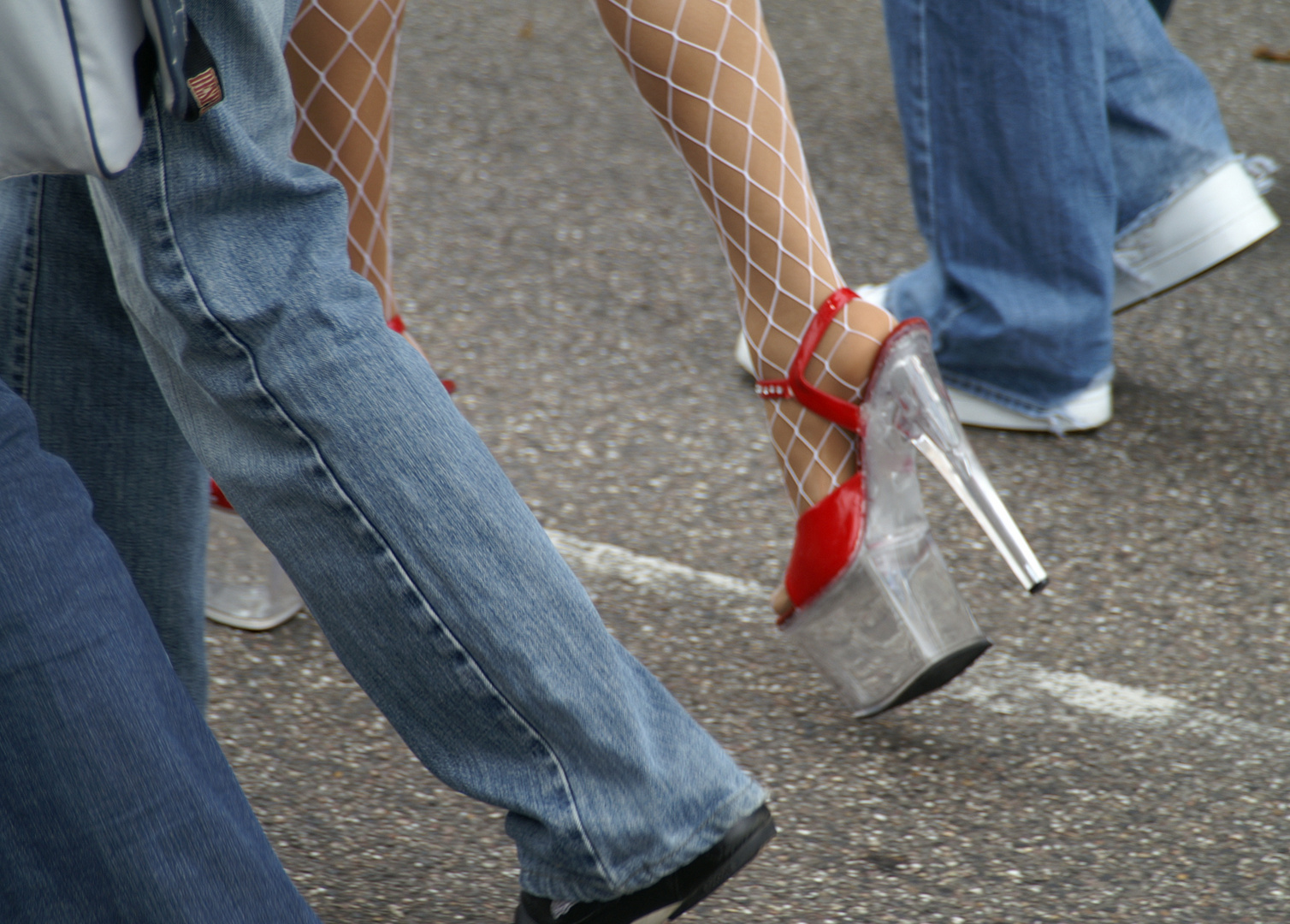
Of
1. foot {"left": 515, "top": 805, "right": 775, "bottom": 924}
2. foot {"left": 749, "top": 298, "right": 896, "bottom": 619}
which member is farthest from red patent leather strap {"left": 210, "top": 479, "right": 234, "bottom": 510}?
foot {"left": 515, "top": 805, "right": 775, "bottom": 924}

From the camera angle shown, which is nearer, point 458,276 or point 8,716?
point 8,716

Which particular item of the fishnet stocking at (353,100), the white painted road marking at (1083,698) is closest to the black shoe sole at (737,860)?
the white painted road marking at (1083,698)

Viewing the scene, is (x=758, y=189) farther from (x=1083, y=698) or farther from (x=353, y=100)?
(x=1083, y=698)

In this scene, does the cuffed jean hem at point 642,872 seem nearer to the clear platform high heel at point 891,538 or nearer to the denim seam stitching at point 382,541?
the denim seam stitching at point 382,541

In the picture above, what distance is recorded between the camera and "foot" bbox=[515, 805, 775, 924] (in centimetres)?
97

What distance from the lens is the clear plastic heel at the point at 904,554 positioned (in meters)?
1.37

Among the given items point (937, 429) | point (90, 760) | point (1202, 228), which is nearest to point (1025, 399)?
point (1202, 228)

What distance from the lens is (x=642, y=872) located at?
0.95m

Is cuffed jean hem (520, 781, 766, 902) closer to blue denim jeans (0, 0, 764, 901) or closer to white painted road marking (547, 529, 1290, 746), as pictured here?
blue denim jeans (0, 0, 764, 901)

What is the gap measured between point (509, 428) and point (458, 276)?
1.81 feet

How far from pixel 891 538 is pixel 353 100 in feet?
2.45

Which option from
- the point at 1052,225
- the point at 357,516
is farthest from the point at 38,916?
the point at 1052,225

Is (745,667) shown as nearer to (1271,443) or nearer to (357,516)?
(357,516)

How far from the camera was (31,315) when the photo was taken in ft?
3.71
